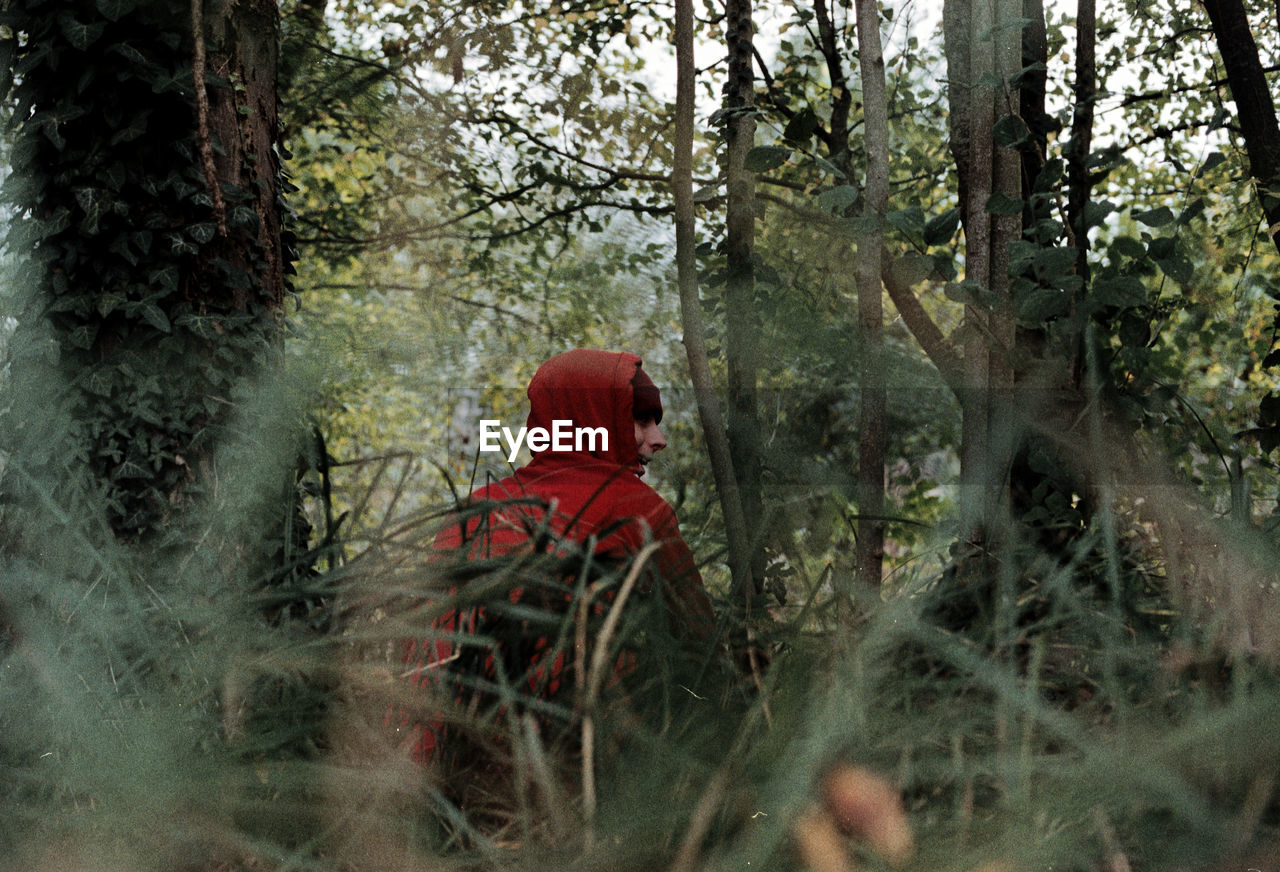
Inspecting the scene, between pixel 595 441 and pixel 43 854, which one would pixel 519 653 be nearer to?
pixel 43 854

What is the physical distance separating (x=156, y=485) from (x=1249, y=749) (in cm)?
264

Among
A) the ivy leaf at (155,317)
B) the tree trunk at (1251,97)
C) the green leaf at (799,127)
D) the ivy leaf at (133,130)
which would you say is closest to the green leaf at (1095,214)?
the green leaf at (799,127)

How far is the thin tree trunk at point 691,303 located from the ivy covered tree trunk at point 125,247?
147 centimetres

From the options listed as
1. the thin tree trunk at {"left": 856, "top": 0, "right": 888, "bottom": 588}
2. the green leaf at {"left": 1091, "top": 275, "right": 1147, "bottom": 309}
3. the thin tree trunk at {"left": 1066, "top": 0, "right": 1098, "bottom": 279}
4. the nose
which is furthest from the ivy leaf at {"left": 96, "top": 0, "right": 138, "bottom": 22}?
the green leaf at {"left": 1091, "top": 275, "right": 1147, "bottom": 309}

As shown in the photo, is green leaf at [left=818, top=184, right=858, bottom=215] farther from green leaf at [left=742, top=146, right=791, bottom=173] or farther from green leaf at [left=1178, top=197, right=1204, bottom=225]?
green leaf at [left=1178, top=197, right=1204, bottom=225]

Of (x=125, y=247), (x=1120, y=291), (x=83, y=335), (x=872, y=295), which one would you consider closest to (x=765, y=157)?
(x=872, y=295)

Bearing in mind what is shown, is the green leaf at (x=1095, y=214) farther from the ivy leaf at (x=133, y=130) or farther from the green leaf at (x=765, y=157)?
the ivy leaf at (x=133, y=130)

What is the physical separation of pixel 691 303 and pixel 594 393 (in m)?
0.66

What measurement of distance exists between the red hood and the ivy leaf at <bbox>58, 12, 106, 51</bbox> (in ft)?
5.22

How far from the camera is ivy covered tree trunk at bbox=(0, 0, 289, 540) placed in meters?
2.69

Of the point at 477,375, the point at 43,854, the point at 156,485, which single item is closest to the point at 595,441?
the point at 156,485

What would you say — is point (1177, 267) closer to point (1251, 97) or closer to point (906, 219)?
point (906, 219)

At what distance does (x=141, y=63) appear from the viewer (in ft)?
8.90

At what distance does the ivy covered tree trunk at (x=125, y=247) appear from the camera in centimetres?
269
